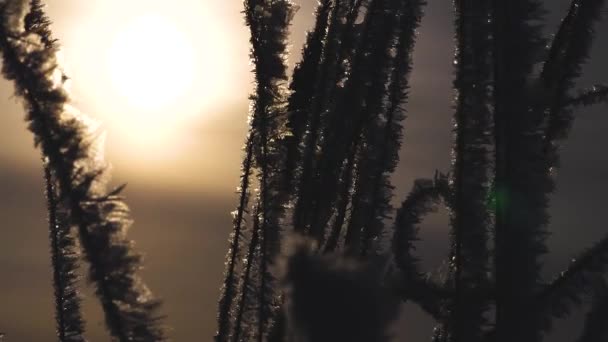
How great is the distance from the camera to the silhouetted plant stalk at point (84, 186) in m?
0.56

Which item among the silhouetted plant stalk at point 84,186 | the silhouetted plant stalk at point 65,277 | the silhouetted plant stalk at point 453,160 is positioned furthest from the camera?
the silhouetted plant stalk at point 65,277

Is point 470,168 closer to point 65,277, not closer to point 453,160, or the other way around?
point 453,160

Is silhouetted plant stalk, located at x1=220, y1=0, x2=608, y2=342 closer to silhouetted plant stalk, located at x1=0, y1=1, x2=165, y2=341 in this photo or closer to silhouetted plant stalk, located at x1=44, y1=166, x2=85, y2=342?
silhouetted plant stalk, located at x1=0, y1=1, x2=165, y2=341

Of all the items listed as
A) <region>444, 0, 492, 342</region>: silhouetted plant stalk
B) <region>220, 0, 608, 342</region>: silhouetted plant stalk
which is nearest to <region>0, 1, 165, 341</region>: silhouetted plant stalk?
<region>220, 0, 608, 342</region>: silhouetted plant stalk

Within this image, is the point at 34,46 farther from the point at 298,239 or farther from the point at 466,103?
the point at 466,103

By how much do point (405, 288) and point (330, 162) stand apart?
24cm

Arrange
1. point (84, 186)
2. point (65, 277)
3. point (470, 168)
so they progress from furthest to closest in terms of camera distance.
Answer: point (65, 277) < point (470, 168) < point (84, 186)

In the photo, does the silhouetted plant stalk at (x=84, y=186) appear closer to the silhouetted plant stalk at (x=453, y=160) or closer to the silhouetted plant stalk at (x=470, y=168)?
the silhouetted plant stalk at (x=453, y=160)

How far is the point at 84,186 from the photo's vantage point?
56 centimetres

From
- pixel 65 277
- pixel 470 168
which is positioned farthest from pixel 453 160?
pixel 65 277

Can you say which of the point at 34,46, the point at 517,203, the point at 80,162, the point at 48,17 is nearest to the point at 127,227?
the point at 80,162

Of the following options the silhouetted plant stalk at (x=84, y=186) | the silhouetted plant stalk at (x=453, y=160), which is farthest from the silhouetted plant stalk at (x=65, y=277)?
the silhouetted plant stalk at (x=84, y=186)

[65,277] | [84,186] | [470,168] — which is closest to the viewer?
[84,186]

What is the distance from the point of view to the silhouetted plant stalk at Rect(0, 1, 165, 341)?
1.84ft
